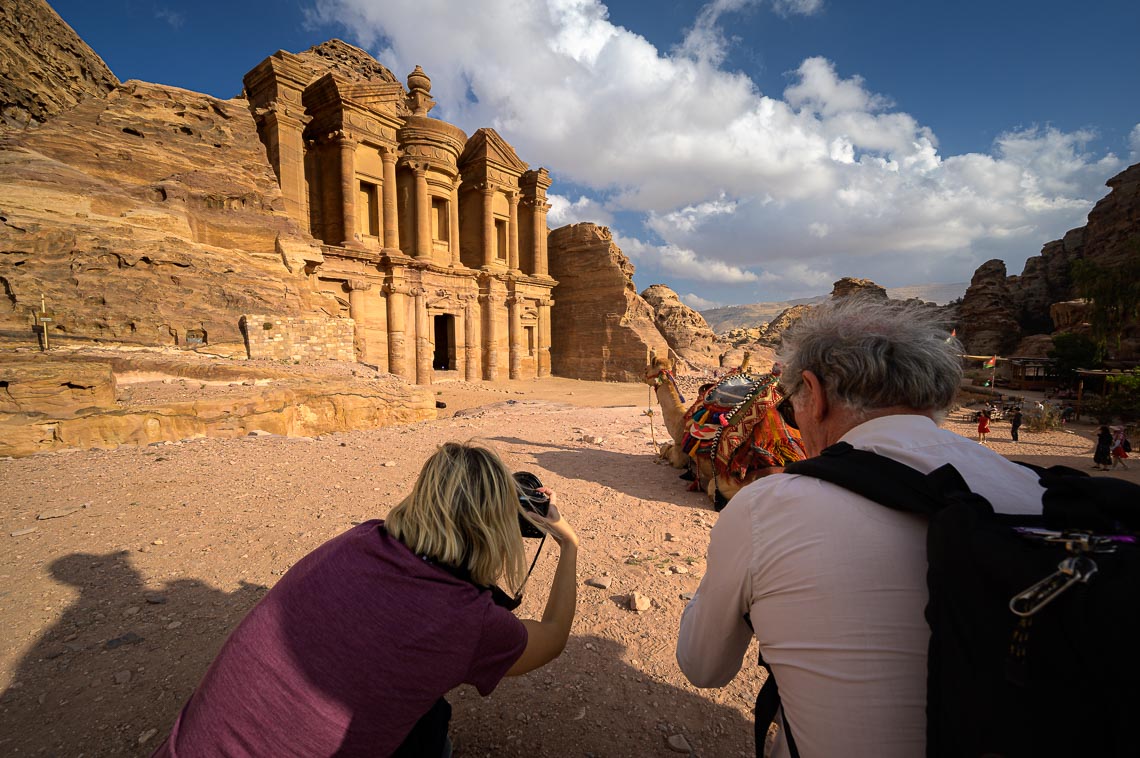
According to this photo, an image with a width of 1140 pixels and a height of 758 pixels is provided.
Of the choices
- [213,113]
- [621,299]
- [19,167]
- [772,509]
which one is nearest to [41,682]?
[772,509]

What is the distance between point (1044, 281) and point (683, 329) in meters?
25.7

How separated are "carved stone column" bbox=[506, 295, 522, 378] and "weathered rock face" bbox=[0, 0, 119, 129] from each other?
1683cm

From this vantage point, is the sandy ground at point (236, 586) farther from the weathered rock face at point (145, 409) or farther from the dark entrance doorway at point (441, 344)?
the dark entrance doorway at point (441, 344)

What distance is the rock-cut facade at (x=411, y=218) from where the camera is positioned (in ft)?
61.1

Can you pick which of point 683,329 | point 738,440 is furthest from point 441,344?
point 738,440

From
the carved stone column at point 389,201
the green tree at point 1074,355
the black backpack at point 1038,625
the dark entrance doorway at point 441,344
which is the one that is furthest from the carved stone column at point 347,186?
the green tree at point 1074,355

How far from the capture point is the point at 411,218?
22.4 metres

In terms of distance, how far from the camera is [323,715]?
1190 millimetres

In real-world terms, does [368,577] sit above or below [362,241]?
below

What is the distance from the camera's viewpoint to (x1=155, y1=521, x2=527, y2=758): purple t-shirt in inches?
46.1

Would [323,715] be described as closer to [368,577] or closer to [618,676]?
[368,577]

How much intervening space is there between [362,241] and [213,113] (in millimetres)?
6940

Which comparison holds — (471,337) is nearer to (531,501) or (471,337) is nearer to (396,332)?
(396,332)

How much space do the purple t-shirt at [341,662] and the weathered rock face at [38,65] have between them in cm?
1838
